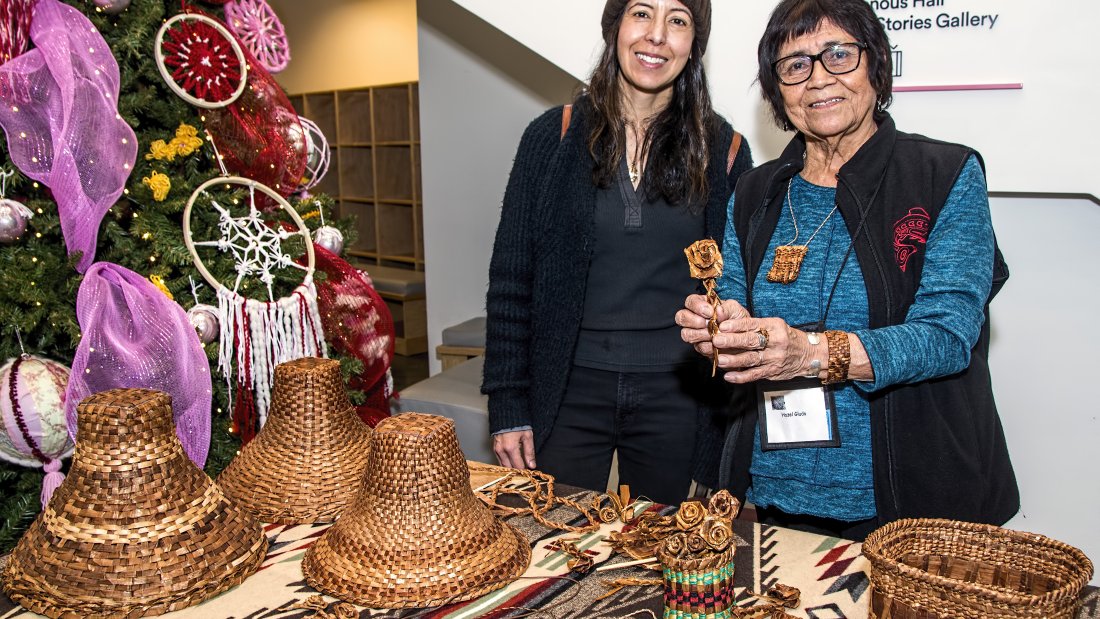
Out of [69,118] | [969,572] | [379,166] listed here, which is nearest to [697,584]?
[969,572]

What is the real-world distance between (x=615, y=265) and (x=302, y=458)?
79cm

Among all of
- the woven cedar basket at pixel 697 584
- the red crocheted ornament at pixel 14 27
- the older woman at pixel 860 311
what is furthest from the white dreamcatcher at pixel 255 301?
the woven cedar basket at pixel 697 584

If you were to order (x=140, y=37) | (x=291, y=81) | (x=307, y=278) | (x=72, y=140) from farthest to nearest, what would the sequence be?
(x=291, y=81), (x=307, y=278), (x=140, y=37), (x=72, y=140)

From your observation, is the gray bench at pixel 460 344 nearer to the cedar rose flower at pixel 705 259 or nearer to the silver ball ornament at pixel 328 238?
the silver ball ornament at pixel 328 238

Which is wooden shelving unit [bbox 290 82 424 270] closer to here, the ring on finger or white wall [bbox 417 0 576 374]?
white wall [bbox 417 0 576 374]

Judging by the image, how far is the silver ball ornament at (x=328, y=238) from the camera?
7.47 feet

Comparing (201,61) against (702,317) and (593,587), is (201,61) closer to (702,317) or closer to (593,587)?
(702,317)

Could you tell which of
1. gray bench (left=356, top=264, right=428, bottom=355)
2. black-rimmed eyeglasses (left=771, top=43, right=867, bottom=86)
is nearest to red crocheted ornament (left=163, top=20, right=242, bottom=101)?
black-rimmed eyeglasses (left=771, top=43, right=867, bottom=86)

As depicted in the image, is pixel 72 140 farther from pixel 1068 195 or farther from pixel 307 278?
pixel 1068 195

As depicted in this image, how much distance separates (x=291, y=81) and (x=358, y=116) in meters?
1.36

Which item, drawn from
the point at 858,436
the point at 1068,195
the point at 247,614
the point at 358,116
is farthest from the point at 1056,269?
the point at 358,116

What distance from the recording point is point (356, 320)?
231 cm

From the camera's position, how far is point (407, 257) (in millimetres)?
7621

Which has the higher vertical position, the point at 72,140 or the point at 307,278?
the point at 72,140
